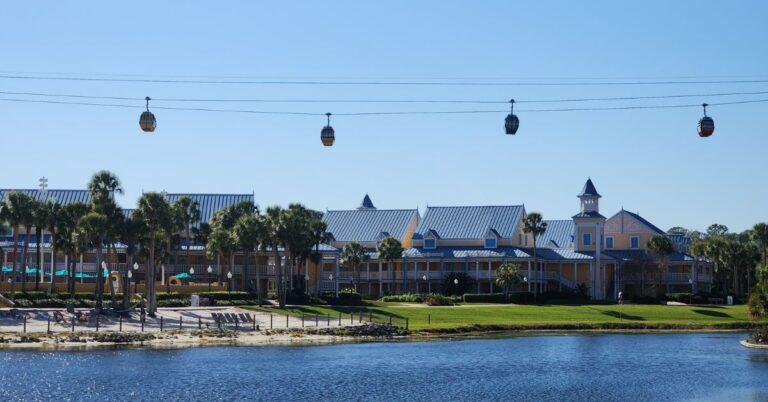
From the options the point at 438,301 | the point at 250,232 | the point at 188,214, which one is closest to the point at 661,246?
the point at 438,301

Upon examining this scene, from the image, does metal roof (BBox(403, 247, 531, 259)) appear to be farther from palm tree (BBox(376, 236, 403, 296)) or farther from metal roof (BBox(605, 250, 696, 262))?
metal roof (BBox(605, 250, 696, 262))

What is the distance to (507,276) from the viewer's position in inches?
4129

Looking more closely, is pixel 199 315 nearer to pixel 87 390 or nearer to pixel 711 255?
pixel 87 390

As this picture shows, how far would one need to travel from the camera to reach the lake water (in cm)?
4966

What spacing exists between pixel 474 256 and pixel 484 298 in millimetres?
10153

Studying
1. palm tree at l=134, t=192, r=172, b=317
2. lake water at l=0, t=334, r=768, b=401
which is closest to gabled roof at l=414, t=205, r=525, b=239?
palm tree at l=134, t=192, r=172, b=317

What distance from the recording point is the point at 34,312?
7938 centimetres

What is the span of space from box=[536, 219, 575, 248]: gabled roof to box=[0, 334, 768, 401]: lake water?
172 ft

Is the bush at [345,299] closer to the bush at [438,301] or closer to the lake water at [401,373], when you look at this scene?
the bush at [438,301]

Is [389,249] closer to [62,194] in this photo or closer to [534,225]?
[534,225]

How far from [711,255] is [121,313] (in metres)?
59.1

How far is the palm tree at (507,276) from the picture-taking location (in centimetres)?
10488

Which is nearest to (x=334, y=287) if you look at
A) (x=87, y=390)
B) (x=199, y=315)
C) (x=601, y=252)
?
(x=601, y=252)

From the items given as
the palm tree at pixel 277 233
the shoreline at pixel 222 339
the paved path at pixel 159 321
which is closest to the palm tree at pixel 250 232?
the palm tree at pixel 277 233
